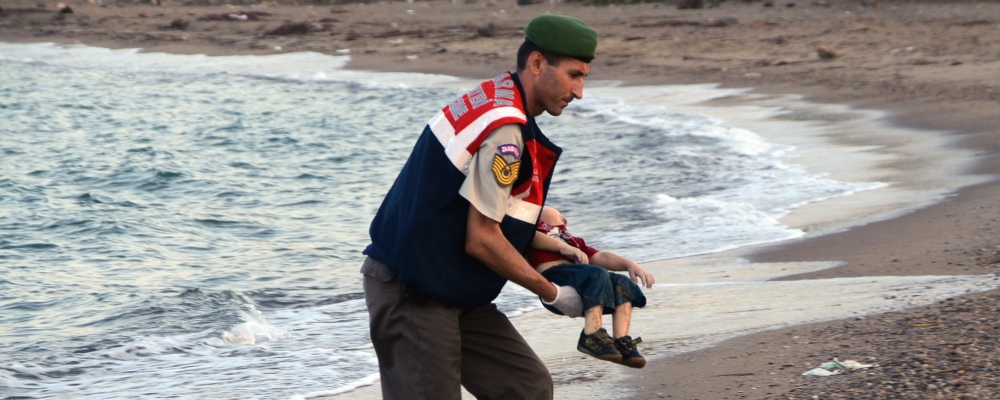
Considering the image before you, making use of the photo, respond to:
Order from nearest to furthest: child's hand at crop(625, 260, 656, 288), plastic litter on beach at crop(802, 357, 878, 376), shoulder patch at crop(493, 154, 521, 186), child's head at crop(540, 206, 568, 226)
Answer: shoulder patch at crop(493, 154, 521, 186) < child's hand at crop(625, 260, 656, 288) < child's head at crop(540, 206, 568, 226) < plastic litter on beach at crop(802, 357, 878, 376)

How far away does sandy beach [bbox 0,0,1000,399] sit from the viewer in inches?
182

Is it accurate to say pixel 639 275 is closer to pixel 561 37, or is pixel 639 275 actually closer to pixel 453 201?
pixel 453 201

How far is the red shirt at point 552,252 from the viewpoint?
334 cm

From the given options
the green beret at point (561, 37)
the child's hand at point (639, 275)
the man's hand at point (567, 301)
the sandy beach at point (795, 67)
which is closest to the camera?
the green beret at point (561, 37)

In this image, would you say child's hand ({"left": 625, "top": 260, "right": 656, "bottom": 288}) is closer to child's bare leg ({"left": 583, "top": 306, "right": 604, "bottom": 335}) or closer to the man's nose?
child's bare leg ({"left": 583, "top": 306, "right": 604, "bottom": 335})

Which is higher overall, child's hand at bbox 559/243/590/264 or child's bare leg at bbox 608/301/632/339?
child's hand at bbox 559/243/590/264

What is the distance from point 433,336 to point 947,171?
7979mm

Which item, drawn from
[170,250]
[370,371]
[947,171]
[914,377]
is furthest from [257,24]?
[914,377]

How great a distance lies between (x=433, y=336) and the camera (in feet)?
10.5

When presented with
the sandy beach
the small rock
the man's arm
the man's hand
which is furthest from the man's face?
the small rock

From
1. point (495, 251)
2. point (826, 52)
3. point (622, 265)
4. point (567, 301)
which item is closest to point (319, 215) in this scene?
point (622, 265)

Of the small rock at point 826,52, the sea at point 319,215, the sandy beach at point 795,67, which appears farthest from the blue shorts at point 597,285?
the small rock at point 826,52

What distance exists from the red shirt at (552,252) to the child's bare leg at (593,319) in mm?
245

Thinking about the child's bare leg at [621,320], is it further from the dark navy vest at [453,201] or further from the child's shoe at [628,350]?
the dark navy vest at [453,201]
